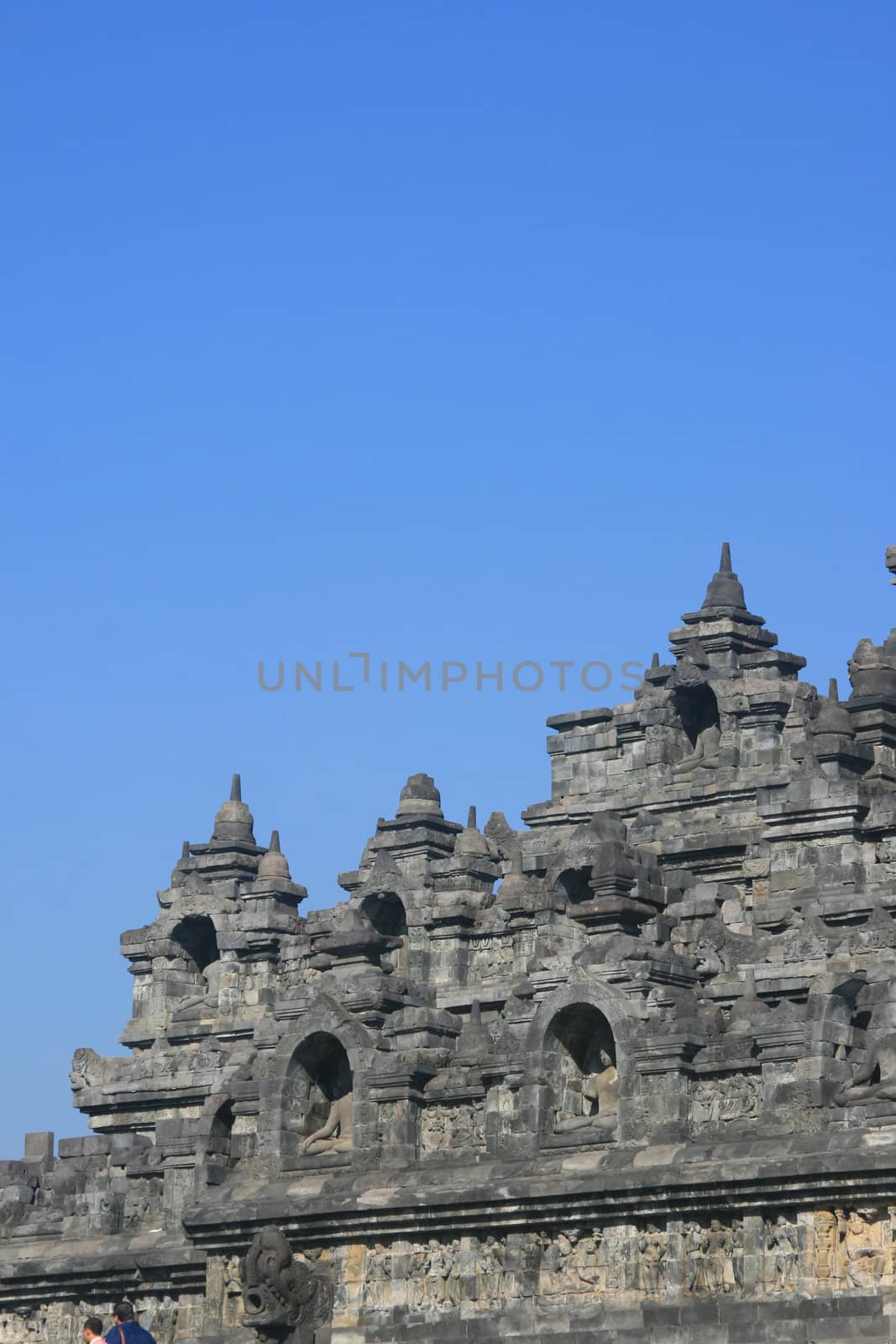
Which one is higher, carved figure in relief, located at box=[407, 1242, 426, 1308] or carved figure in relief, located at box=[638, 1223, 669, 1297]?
carved figure in relief, located at box=[407, 1242, 426, 1308]

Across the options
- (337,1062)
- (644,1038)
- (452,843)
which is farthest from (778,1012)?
(452,843)

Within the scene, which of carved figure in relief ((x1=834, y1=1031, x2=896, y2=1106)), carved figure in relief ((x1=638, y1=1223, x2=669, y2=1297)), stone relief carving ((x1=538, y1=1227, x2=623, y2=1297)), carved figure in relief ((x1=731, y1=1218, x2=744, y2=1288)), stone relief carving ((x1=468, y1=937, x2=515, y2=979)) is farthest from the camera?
stone relief carving ((x1=468, y1=937, x2=515, y2=979))

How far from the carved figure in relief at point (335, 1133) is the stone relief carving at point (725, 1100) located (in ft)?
23.7

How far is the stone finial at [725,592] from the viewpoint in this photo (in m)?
65.0

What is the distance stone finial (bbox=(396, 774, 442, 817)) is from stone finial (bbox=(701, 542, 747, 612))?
7.39 m

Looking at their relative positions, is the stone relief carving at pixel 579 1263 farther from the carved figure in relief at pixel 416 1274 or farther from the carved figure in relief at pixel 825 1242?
the carved figure in relief at pixel 825 1242

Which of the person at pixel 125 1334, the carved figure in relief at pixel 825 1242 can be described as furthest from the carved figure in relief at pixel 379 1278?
the person at pixel 125 1334

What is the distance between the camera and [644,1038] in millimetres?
49812

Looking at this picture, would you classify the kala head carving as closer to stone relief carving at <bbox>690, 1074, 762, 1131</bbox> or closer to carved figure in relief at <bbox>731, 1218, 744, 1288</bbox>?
stone relief carving at <bbox>690, 1074, 762, 1131</bbox>

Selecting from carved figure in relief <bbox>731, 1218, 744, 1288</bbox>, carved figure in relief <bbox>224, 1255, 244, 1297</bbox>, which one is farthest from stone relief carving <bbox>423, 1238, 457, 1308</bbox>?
carved figure in relief <bbox>731, 1218, 744, 1288</bbox>

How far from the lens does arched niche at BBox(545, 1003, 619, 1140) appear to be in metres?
51.1

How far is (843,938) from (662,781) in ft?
36.5

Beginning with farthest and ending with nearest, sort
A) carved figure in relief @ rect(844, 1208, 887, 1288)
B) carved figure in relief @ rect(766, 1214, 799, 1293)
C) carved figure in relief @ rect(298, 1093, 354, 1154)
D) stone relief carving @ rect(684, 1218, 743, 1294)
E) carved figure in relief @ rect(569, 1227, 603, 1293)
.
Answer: carved figure in relief @ rect(298, 1093, 354, 1154) < carved figure in relief @ rect(569, 1227, 603, 1293) < stone relief carving @ rect(684, 1218, 743, 1294) < carved figure in relief @ rect(766, 1214, 799, 1293) < carved figure in relief @ rect(844, 1208, 887, 1288)

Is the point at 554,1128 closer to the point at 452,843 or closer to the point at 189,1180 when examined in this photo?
the point at 189,1180
